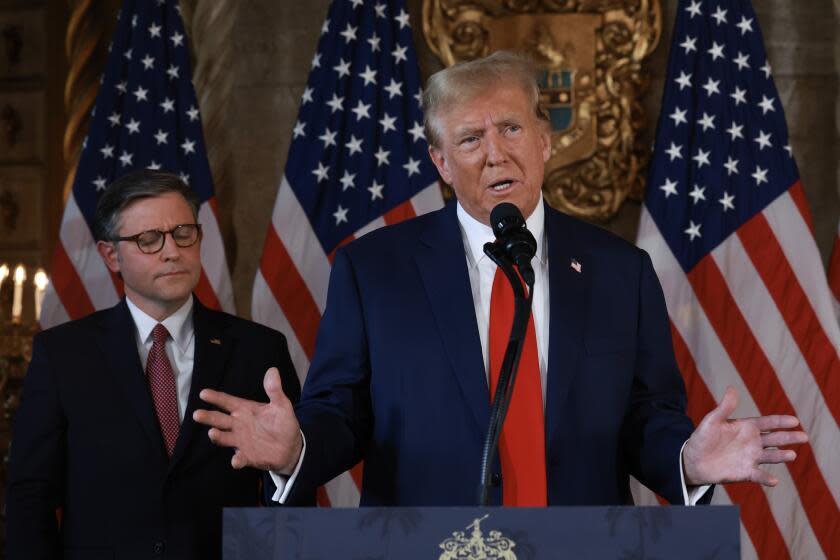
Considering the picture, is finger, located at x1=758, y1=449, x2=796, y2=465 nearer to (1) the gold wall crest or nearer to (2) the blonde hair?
(2) the blonde hair

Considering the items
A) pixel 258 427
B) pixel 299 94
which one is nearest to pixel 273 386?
pixel 258 427

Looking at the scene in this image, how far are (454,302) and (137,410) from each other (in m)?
1.12

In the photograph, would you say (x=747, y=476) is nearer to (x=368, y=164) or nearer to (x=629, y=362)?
(x=629, y=362)

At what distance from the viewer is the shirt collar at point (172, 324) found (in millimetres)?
3374

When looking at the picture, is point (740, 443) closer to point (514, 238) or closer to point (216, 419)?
point (514, 238)

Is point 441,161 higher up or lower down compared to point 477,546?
higher up

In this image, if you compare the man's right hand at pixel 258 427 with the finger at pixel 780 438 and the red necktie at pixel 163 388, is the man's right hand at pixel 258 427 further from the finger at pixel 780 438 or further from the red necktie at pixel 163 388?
the red necktie at pixel 163 388

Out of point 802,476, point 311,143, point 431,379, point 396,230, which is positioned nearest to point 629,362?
point 431,379

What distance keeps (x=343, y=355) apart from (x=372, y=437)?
7.6 inches

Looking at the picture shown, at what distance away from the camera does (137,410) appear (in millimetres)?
3201

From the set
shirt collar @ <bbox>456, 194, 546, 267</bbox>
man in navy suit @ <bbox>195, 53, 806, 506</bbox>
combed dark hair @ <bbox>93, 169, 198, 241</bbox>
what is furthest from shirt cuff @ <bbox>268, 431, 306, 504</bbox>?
combed dark hair @ <bbox>93, 169, 198, 241</bbox>

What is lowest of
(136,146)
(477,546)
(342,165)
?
(477,546)

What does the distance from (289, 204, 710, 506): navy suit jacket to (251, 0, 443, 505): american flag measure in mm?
2454

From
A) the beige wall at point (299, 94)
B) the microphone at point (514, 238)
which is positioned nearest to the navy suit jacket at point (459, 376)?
the microphone at point (514, 238)
